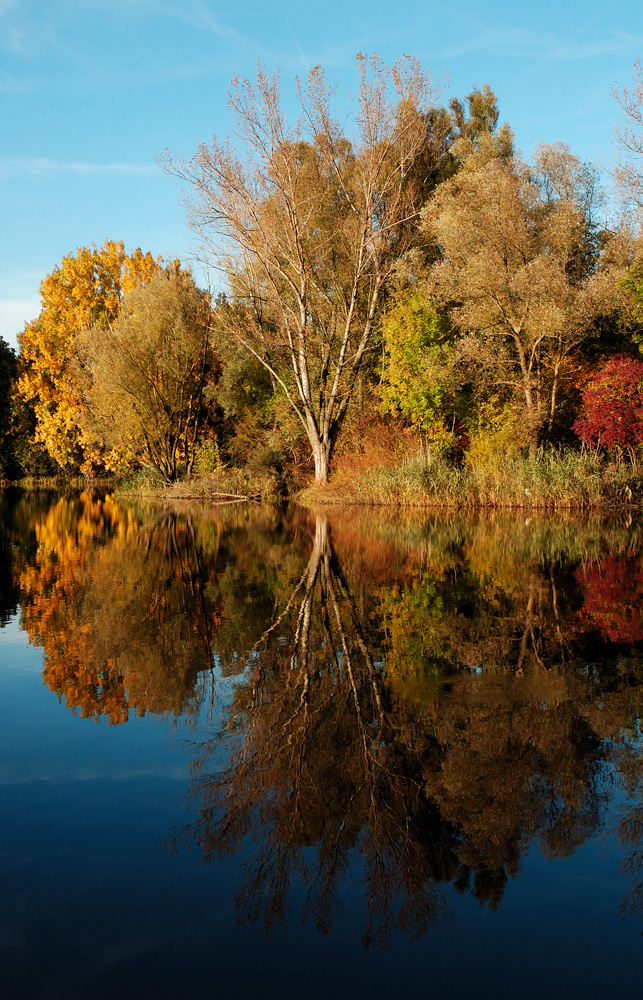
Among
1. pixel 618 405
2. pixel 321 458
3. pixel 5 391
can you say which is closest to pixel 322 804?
pixel 618 405

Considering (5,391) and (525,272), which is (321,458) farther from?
(5,391)

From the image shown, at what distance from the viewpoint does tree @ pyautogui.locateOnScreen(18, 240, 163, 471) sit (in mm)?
42750

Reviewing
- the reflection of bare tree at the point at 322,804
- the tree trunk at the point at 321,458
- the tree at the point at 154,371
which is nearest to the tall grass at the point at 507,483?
the tree trunk at the point at 321,458

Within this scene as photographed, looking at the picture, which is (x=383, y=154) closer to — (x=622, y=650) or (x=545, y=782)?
(x=622, y=650)

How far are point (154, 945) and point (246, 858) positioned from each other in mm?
661

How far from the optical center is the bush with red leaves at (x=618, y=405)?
22.6m

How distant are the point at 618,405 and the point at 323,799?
20961mm

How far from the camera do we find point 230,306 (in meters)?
33.2

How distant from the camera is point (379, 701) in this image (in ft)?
18.5

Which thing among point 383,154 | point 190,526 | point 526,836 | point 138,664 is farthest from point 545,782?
point 383,154

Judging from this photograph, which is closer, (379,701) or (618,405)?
(379,701)

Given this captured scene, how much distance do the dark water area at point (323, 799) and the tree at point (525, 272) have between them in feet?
53.1

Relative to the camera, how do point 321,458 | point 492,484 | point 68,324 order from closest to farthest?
1. point 492,484
2. point 321,458
3. point 68,324

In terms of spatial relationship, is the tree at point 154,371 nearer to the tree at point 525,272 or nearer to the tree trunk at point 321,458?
the tree trunk at point 321,458
